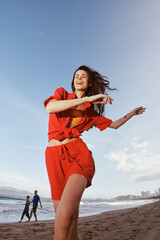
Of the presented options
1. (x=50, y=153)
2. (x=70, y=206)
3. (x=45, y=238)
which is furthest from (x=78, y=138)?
(x=45, y=238)

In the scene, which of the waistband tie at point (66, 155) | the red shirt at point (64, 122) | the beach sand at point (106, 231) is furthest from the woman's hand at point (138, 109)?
the beach sand at point (106, 231)

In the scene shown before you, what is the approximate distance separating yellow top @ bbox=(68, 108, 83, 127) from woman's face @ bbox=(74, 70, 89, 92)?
288mm

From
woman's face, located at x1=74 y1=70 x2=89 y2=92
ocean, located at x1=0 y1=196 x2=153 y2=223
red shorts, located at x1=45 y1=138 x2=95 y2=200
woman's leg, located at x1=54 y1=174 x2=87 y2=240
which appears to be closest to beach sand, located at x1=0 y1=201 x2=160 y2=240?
red shorts, located at x1=45 y1=138 x2=95 y2=200

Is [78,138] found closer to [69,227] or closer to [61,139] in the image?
[61,139]

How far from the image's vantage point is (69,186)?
153 centimetres

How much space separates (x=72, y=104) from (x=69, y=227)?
95cm

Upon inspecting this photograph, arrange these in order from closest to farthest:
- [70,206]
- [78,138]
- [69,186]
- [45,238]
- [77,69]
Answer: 1. [70,206]
2. [69,186]
3. [78,138]
4. [77,69]
5. [45,238]

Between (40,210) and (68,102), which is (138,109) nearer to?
(68,102)

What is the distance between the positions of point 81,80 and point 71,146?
79 cm

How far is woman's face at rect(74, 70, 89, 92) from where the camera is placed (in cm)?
226

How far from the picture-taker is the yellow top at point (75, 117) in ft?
6.86

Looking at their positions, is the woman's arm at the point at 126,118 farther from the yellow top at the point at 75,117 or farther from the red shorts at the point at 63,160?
the red shorts at the point at 63,160

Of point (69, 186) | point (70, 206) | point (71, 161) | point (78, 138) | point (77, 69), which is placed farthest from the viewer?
point (77, 69)

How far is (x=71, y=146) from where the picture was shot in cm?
189
